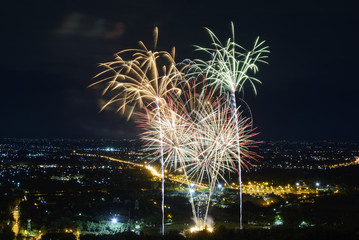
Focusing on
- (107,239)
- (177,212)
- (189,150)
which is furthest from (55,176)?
(189,150)

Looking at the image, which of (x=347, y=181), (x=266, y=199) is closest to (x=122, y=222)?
(x=266, y=199)

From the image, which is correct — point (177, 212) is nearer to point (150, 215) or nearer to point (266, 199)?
point (150, 215)

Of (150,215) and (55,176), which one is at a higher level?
(55,176)

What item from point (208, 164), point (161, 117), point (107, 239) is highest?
point (161, 117)

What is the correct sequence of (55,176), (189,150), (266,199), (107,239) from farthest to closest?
1. (55,176)
2. (266,199)
3. (107,239)
4. (189,150)

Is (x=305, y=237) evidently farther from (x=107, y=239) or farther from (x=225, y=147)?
(x=107, y=239)

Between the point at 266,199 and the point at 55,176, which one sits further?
the point at 55,176

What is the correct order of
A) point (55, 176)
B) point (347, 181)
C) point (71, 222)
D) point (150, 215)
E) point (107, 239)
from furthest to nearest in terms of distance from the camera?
point (55, 176), point (347, 181), point (150, 215), point (71, 222), point (107, 239)

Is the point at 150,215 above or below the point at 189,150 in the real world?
below

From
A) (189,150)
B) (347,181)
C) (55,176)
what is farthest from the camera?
(55,176)
